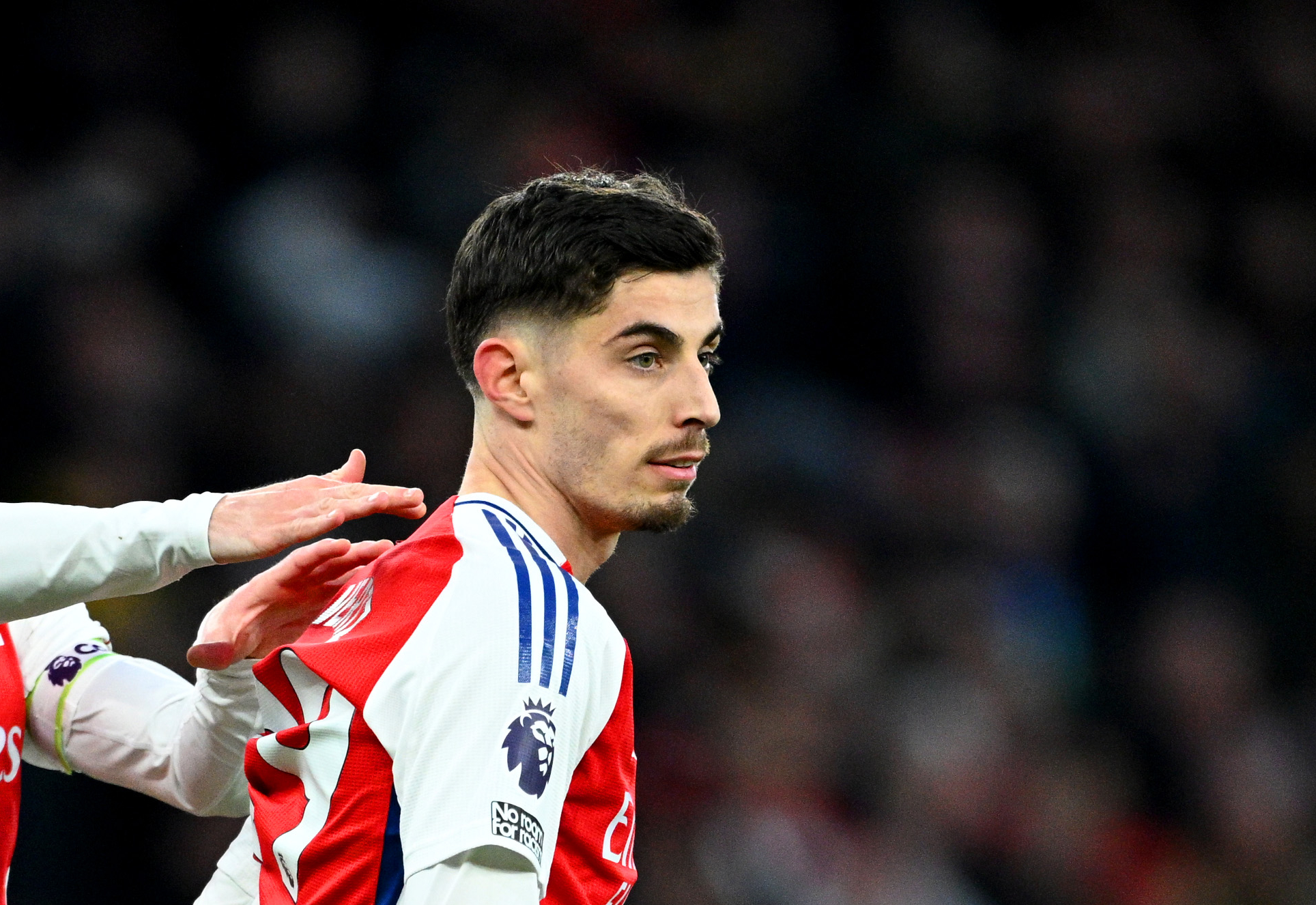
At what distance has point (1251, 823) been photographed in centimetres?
669

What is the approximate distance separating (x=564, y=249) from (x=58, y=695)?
4.20 feet

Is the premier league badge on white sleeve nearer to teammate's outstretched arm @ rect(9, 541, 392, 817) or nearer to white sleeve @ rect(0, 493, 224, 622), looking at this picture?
white sleeve @ rect(0, 493, 224, 622)

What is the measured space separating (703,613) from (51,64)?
3572 mm

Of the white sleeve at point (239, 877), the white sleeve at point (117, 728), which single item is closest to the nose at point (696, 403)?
the white sleeve at point (239, 877)

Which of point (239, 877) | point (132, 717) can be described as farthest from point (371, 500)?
point (132, 717)

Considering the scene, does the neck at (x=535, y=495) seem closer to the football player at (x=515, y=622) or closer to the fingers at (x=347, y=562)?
the football player at (x=515, y=622)

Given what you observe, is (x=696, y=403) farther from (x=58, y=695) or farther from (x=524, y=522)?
(x=58, y=695)

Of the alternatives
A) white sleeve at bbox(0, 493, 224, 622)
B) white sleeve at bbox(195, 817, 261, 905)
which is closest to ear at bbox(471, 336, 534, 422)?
white sleeve at bbox(0, 493, 224, 622)

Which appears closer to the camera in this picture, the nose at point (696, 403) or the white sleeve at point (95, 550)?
the white sleeve at point (95, 550)

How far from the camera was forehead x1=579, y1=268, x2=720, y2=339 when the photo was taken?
229 centimetres

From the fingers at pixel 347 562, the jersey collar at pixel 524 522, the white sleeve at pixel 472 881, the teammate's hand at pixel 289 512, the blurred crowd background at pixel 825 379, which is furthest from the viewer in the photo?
the blurred crowd background at pixel 825 379

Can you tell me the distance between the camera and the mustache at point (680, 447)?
7.61 feet

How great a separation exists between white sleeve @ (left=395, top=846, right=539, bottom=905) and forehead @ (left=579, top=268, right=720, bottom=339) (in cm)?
87

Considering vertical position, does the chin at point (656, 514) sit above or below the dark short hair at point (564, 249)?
below
